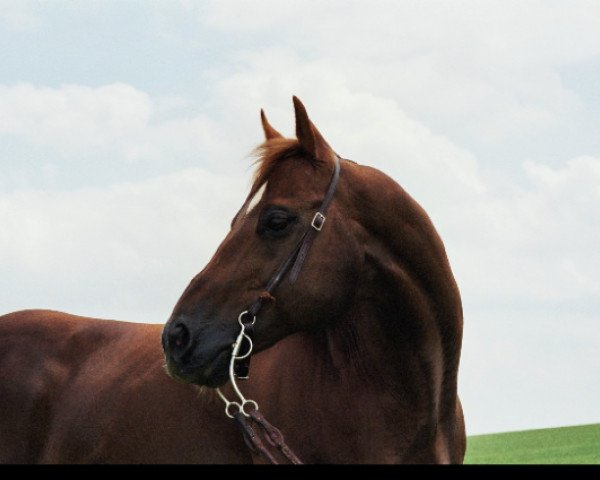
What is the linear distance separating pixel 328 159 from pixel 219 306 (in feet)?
3.50

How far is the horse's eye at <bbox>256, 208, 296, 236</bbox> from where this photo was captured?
4875 millimetres

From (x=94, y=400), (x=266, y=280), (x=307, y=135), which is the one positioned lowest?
(x=94, y=400)

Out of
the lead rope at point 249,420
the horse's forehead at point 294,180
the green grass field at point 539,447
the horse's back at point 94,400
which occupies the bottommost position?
the green grass field at point 539,447

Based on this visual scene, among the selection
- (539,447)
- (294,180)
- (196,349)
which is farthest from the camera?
(539,447)

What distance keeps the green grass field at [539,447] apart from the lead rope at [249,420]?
28.9 feet

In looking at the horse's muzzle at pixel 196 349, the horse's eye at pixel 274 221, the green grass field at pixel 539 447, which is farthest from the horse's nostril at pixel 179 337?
the green grass field at pixel 539 447

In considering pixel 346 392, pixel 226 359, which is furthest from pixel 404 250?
pixel 226 359

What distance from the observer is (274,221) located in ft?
16.0

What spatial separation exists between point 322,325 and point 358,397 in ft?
1.61

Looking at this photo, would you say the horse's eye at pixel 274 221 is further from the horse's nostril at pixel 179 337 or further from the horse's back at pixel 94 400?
the horse's back at pixel 94 400

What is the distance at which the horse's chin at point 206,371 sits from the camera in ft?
15.7

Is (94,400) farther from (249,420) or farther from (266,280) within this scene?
(266,280)

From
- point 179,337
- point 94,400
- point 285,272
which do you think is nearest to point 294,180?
point 285,272
